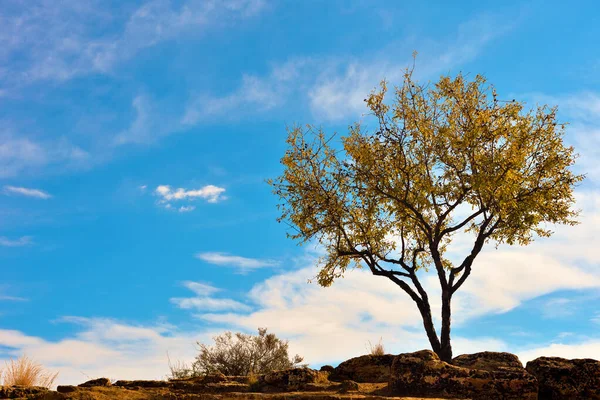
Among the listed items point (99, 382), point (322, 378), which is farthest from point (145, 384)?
point (322, 378)

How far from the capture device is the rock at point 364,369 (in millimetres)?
16578

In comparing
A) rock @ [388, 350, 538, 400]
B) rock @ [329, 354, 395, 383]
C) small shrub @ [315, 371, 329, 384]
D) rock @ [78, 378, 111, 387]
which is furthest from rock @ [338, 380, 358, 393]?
rock @ [78, 378, 111, 387]

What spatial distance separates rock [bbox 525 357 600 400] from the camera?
1263 centimetres

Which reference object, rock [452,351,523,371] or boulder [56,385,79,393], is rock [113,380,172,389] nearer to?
boulder [56,385,79,393]

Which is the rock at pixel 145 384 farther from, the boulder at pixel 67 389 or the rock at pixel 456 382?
the rock at pixel 456 382

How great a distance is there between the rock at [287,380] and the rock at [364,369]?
6.21ft

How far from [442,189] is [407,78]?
5.18 meters

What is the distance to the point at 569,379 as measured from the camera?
42.3ft

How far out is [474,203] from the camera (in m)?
24.1

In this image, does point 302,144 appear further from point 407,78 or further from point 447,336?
point 447,336

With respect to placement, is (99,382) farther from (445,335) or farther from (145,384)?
(445,335)

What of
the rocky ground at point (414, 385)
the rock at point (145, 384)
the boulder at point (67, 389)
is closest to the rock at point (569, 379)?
the rocky ground at point (414, 385)

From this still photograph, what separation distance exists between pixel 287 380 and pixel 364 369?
328 centimetres

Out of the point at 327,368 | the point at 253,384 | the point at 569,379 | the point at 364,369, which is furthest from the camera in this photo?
the point at 327,368
